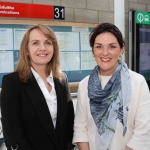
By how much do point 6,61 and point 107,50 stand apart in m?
1.75

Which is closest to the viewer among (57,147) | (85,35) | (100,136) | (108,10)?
(100,136)

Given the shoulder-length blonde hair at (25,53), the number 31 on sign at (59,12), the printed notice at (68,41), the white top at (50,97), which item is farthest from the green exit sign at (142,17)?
the white top at (50,97)

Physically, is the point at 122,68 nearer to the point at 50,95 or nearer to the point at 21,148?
the point at 50,95

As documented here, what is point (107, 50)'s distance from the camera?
1.86 m

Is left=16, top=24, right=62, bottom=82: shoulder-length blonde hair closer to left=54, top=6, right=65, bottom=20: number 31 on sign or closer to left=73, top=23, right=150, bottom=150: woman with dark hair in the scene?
left=73, top=23, right=150, bottom=150: woman with dark hair

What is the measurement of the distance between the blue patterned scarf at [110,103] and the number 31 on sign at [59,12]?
77.5 inches

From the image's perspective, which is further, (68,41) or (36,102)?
(68,41)

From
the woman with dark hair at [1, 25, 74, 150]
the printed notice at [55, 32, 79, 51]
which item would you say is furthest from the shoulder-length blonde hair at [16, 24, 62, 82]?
the printed notice at [55, 32, 79, 51]

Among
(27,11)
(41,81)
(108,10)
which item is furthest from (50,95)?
(108,10)

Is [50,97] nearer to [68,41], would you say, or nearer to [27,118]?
[27,118]

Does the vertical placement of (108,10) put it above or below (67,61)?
above

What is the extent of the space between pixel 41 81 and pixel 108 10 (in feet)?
8.77

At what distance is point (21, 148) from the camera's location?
1884 millimetres

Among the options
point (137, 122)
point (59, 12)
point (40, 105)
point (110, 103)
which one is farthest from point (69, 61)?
point (137, 122)
